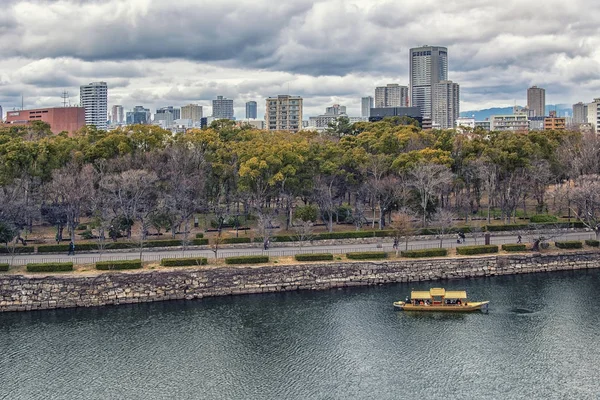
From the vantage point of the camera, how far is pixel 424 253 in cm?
5675

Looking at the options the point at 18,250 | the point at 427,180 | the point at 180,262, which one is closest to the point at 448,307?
the point at 427,180

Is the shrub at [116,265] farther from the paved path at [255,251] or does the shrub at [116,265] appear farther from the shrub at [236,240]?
the shrub at [236,240]

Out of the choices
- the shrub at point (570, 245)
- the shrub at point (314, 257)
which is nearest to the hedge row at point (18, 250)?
the shrub at point (314, 257)

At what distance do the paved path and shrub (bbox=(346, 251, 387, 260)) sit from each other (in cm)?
244

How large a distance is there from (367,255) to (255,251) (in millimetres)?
10508

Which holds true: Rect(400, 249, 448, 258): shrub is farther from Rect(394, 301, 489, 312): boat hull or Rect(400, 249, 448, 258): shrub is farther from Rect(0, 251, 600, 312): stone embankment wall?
Rect(394, 301, 489, 312): boat hull

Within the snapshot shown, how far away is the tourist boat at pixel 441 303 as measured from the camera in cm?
4684

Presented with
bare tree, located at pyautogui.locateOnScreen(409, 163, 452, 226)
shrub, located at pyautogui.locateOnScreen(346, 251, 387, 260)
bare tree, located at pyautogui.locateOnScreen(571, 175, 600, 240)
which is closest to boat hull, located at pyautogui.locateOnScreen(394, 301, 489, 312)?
shrub, located at pyautogui.locateOnScreen(346, 251, 387, 260)

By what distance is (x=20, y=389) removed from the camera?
3472cm

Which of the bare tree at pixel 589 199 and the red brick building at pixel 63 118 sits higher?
the red brick building at pixel 63 118

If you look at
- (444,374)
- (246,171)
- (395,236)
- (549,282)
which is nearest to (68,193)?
(246,171)

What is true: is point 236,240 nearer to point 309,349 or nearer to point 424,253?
point 424,253

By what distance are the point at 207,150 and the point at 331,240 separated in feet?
69.9

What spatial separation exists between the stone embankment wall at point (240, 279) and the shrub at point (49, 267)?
4.13 feet
